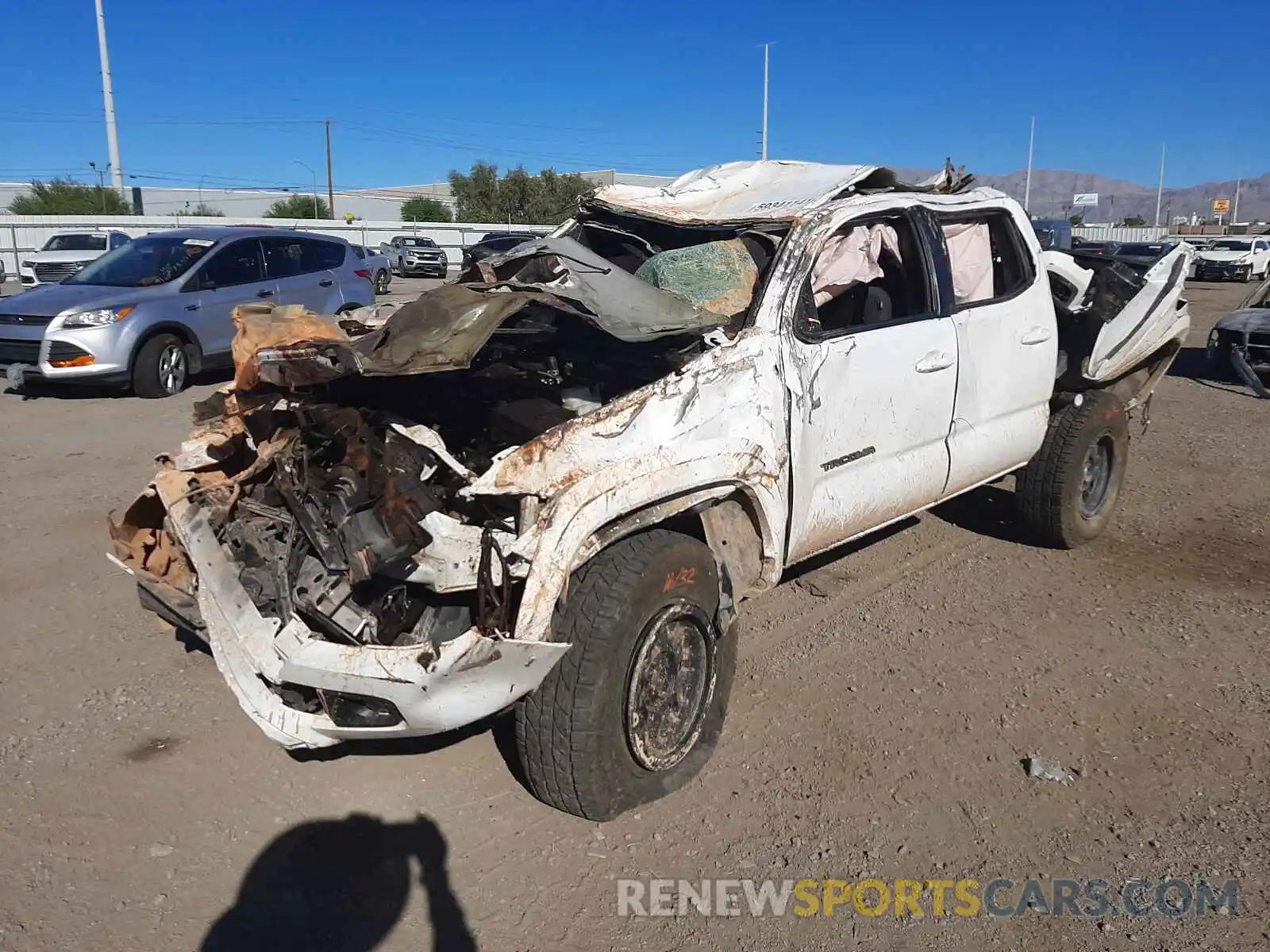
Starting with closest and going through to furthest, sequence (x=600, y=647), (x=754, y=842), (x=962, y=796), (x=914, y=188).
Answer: (x=600, y=647), (x=754, y=842), (x=962, y=796), (x=914, y=188)

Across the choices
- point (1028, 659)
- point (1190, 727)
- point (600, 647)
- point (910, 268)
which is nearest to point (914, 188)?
point (910, 268)

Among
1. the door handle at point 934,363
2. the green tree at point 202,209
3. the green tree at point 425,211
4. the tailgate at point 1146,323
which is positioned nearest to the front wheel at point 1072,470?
the tailgate at point 1146,323

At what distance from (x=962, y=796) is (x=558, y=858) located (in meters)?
1.39

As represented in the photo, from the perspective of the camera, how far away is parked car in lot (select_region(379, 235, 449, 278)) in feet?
112

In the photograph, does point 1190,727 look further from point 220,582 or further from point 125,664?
point 125,664

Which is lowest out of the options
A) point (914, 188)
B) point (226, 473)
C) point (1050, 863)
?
point (1050, 863)

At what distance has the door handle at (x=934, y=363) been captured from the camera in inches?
161

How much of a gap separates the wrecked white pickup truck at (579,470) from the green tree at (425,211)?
207 ft

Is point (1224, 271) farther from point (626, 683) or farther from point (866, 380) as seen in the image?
point (626, 683)

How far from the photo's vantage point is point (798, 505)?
11.8ft

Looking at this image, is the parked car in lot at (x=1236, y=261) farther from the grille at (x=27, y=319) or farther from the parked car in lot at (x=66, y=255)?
the grille at (x=27, y=319)

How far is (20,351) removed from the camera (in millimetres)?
10023

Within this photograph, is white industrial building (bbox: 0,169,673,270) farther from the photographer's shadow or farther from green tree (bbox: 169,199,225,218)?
the photographer's shadow

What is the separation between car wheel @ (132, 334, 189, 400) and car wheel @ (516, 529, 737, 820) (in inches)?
344
